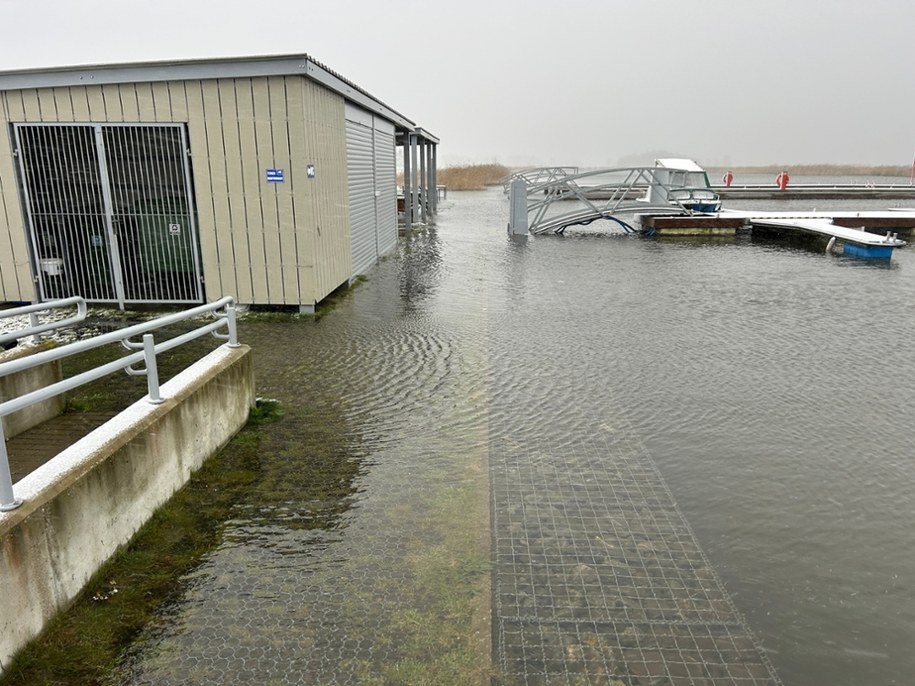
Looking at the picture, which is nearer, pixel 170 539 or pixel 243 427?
pixel 170 539

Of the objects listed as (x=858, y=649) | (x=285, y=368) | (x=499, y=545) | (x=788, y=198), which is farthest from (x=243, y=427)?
(x=788, y=198)

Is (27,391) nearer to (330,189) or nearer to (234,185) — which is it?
(234,185)

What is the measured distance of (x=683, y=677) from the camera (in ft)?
9.60

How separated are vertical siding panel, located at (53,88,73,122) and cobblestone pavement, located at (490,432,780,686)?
7.85 meters

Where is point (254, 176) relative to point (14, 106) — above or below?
below

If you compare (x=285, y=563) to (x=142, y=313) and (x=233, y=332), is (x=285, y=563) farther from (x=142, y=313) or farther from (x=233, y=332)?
(x=142, y=313)

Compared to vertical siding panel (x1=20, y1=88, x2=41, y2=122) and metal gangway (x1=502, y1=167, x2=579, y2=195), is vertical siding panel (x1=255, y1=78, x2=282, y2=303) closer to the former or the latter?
vertical siding panel (x1=20, y1=88, x2=41, y2=122)

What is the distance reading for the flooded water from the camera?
3.21 metres

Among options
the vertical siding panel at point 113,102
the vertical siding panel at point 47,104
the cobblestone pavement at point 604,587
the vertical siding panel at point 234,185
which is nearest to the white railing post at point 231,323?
the cobblestone pavement at point 604,587

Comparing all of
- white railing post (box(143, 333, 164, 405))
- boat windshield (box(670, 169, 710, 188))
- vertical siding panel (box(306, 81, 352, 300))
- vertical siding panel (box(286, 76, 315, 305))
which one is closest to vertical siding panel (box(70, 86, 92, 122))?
vertical siding panel (box(286, 76, 315, 305))

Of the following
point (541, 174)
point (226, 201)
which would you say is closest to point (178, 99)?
point (226, 201)

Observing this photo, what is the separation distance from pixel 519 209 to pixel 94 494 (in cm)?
1897

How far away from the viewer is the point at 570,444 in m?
5.33

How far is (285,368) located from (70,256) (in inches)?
187
